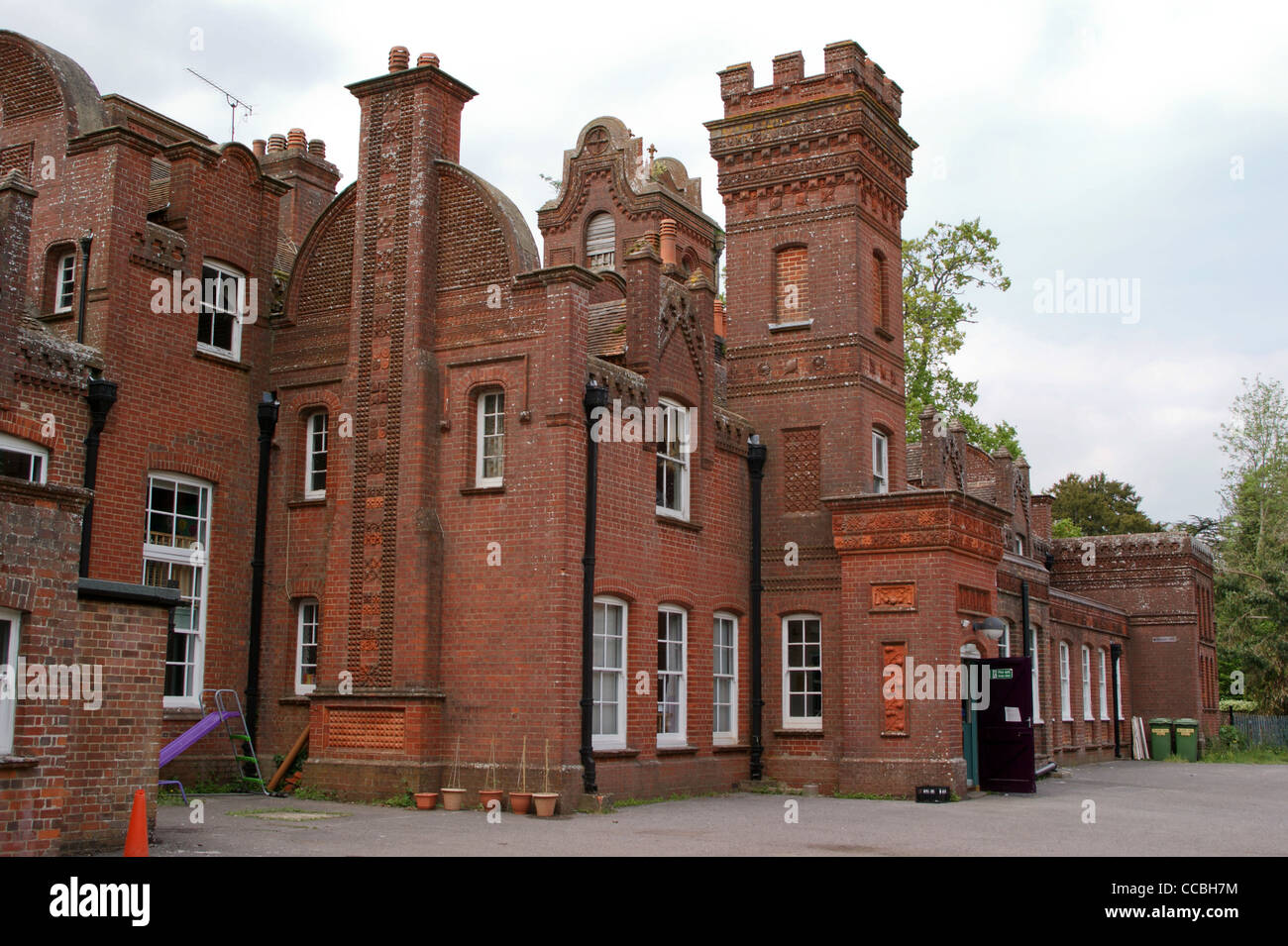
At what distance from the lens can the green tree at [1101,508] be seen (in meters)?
65.4

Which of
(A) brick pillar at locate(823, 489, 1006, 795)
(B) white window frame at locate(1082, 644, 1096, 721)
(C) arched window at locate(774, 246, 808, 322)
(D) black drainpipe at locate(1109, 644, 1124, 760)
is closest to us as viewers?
(A) brick pillar at locate(823, 489, 1006, 795)

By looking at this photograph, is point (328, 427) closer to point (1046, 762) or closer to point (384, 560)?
point (384, 560)

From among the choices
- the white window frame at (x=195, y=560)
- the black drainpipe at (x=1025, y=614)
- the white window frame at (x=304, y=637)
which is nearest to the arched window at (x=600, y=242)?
the black drainpipe at (x=1025, y=614)

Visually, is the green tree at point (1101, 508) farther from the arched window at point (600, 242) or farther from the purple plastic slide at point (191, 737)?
the purple plastic slide at point (191, 737)

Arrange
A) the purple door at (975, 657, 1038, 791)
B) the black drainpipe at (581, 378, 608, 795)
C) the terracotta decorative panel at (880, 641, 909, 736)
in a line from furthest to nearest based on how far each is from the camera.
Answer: the purple door at (975, 657, 1038, 791) → the terracotta decorative panel at (880, 641, 909, 736) → the black drainpipe at (581, 378, 608, 795)

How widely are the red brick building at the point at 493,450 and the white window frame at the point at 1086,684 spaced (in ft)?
46.2

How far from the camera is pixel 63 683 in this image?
1155 centimetres

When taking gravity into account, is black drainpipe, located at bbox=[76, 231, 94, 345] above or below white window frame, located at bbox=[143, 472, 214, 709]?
above

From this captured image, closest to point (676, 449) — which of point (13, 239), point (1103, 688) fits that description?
point (13, 239)

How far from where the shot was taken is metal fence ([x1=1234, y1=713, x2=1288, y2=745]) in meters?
41.9

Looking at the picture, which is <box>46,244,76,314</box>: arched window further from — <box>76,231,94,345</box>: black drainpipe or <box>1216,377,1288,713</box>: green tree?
<box>1216,377,1288,713</box>: green tree

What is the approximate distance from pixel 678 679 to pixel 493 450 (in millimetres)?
5052

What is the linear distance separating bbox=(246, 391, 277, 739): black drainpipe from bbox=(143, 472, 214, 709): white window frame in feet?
2.66

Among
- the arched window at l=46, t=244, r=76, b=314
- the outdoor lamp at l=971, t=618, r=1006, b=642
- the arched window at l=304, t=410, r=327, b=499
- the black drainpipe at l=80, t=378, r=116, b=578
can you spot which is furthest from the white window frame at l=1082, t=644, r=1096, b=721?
the arched window at l=46, t=244, r=76, b=314
